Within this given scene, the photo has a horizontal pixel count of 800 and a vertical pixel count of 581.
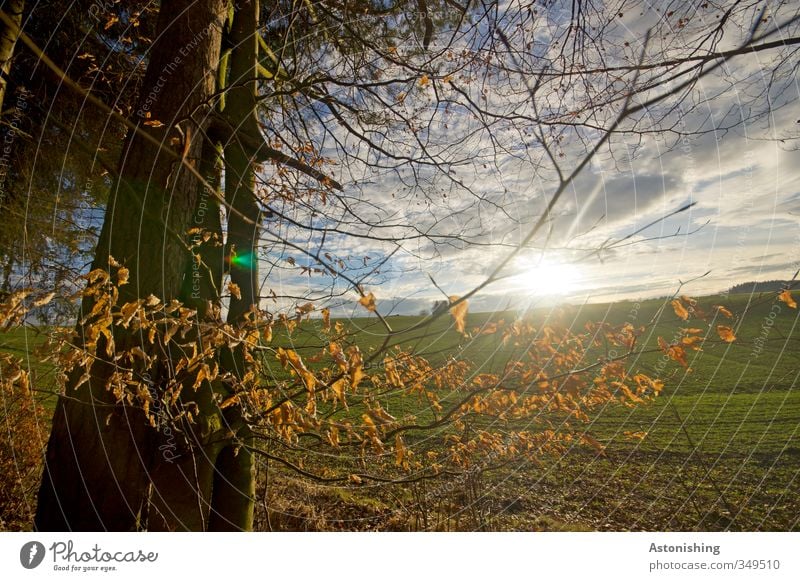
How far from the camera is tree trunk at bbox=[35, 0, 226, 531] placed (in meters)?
2.51

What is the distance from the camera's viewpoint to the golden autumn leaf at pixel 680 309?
243 cm

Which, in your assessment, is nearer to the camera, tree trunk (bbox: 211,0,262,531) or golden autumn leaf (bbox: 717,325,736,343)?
golden autumn leaf (bbox: 717,325,736,343)

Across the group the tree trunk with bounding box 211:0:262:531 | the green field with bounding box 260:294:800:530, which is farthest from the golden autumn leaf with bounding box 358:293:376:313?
the tree trunk with bounding box 211:0:262:531

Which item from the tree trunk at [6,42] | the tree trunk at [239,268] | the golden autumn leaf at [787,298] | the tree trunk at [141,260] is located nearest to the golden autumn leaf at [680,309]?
the golden autumn leaf at [787,298]

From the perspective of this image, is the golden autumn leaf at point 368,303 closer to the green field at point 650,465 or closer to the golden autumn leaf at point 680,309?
the green field at point 650,465

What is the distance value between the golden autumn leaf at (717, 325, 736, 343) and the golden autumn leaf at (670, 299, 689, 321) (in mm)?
172

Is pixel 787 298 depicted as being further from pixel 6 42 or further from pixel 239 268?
pixel 6 42

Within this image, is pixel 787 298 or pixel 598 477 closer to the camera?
pixel 787 298

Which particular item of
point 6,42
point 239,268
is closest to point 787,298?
point 239,268

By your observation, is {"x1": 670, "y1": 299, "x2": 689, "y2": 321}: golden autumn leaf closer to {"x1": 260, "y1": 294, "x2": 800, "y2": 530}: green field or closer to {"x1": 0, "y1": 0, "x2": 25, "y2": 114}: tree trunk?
{"x1": 260, "y1": 294, "x2": 800, "y2": 530}: green field

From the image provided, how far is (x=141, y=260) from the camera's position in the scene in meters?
2.64

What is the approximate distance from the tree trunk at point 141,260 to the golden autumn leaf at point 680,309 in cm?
302

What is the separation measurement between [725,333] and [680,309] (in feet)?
0.83
